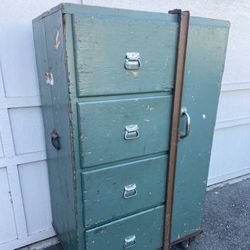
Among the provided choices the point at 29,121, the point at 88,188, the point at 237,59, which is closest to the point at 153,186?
the point at 88,188

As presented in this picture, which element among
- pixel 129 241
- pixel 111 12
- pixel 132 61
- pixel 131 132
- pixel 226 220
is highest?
pixel 111 12

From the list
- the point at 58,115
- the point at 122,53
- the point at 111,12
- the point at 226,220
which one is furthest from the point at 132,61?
the point at 226,220

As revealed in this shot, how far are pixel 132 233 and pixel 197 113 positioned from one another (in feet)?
2.71

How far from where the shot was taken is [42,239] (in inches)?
75.2

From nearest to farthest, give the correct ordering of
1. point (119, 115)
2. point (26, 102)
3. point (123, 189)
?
point (119, 115) < point (123, 189) < point (26, 102)

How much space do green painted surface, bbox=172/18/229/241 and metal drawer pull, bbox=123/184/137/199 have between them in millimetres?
295

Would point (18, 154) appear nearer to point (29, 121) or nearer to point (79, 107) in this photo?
point (29, 121)

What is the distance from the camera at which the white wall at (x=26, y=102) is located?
1.46 m

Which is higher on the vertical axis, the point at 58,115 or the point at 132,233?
the point at 58,115

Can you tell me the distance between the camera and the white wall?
4.80 feet

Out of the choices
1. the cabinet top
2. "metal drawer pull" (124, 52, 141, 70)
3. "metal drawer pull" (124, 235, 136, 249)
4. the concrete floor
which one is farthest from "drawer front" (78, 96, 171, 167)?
the concrete floor

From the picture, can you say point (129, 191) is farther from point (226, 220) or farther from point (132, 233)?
point (226, 220)

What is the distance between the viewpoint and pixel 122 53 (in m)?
1.11

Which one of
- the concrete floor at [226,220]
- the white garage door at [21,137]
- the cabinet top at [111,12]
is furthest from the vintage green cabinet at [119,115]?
the concrete floor at [226,220]
